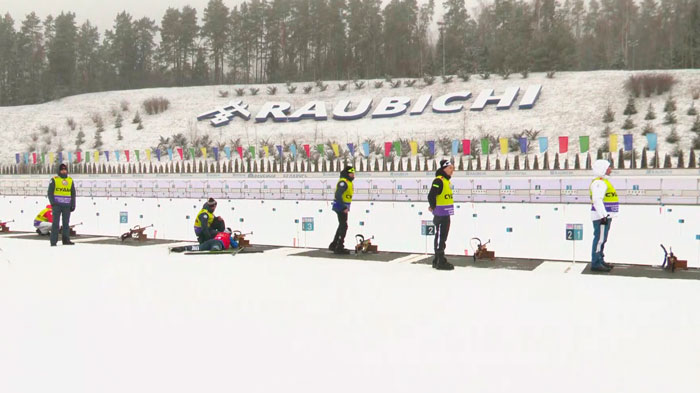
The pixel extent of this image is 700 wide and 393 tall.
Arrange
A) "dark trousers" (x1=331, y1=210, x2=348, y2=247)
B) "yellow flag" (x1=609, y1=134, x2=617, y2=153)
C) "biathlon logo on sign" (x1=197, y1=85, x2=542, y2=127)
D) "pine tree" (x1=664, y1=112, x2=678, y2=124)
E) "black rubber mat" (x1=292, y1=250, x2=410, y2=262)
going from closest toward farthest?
"black rubber mat" (x1=292, y1=250, x2=410, y2=262) < "dark trousers" (x1=331, y1=210, x2=348, y2=247) < "yellow flag" (x1=609, y1=134, x2=617, y2=153) < "pine tree" (x1=664, y1=112, x2=678, y2=124) < "biathlon logo on sign" (x1=197, y1=85, x2=542, y2=127)

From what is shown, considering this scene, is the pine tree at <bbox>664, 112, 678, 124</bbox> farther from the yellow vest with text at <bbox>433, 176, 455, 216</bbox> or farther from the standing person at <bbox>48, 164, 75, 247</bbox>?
the standing person at <bbox>48, 164, 75, 247</bbox>

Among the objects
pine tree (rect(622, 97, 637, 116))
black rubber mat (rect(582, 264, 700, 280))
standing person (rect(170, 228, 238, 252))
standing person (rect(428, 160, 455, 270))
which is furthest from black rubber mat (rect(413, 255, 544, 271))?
pine tree (rect(622, 97, 637, 116))

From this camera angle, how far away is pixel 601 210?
386 inches

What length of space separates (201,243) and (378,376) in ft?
27.2

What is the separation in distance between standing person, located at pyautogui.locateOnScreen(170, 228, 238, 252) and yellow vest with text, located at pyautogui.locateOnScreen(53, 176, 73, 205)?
125 inches

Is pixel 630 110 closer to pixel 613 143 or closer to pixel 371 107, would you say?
pixel 613 143

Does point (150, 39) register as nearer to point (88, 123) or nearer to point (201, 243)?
point (88, 123)

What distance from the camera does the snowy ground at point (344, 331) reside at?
503 centimetres

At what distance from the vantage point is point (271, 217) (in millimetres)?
22625

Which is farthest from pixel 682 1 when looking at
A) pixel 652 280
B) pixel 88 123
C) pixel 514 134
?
pixel 652 280

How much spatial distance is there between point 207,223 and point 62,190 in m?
3.79

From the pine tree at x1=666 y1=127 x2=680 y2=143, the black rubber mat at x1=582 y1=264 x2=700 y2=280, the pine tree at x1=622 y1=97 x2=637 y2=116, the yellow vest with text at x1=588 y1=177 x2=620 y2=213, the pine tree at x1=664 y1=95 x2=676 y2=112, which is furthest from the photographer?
the pine tree at x1=622 y1=97 x2=637 y2=116

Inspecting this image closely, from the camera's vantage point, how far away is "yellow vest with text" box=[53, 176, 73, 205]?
45.4 ft

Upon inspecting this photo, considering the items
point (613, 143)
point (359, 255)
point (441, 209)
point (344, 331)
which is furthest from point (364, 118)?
point (344, 331)
